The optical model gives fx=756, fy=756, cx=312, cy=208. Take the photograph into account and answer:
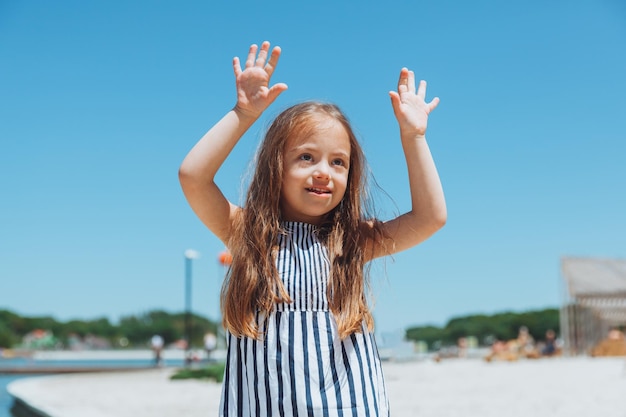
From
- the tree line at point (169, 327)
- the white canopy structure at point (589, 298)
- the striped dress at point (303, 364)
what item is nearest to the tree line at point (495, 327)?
the tree line at point (169, 327)

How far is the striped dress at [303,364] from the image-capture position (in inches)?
83.8

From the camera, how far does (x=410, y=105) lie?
8.16ft

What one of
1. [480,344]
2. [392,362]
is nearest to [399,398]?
[392,362]

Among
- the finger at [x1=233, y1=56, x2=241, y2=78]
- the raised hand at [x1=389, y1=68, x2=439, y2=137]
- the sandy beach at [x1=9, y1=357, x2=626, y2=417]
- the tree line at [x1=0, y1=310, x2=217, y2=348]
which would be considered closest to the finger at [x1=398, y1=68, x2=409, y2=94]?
the raised hand at [x1=389, y1=68, x2=439, y2=137]

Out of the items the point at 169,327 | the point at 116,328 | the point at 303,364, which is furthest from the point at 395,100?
the point at 116,328

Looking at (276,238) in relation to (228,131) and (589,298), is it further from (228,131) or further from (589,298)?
(589,298)

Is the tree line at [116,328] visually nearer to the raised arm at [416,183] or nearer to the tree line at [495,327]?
the tree line at [495,327]

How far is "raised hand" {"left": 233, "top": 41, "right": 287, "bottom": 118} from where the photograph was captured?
7.64ft

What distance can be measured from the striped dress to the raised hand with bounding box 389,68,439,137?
20.8 inches

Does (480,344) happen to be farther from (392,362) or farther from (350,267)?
(350,267)

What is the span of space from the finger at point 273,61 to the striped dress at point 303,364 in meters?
0.58

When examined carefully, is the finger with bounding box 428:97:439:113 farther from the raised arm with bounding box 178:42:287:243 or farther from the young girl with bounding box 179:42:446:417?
the raised arm with bounding box 178:42:287:243

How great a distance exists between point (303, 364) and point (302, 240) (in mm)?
418

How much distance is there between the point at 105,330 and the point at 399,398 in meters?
83.0
